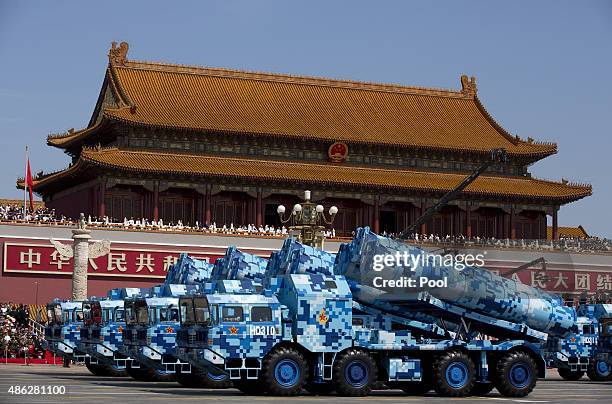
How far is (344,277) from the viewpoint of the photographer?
114ft

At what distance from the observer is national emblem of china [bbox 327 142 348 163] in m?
79.4

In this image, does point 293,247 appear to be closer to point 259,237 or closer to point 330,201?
point 259,237

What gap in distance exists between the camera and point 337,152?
79.7 metres

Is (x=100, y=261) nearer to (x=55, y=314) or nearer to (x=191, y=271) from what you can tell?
(x=55, y=314)

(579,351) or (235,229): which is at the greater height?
(235,229)

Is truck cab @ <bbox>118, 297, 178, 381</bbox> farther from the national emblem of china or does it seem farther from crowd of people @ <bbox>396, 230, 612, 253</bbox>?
the national emblem of china

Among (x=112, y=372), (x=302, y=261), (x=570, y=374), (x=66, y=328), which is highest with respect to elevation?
(x=302, y=261)

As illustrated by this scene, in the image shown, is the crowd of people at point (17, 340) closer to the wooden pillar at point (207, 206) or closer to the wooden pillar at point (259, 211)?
the wooden pillar at point (207, 206)

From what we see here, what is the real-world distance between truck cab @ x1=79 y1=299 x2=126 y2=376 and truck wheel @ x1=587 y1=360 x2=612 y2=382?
16.8 m

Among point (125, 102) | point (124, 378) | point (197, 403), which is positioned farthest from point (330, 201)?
point (197, 403)

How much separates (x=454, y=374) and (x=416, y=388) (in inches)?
56.9

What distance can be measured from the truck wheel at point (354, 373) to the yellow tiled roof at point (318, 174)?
3982cm

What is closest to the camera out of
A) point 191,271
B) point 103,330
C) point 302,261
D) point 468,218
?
point 302,261

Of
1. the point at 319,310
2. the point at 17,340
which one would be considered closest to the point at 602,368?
the point at 319,310
